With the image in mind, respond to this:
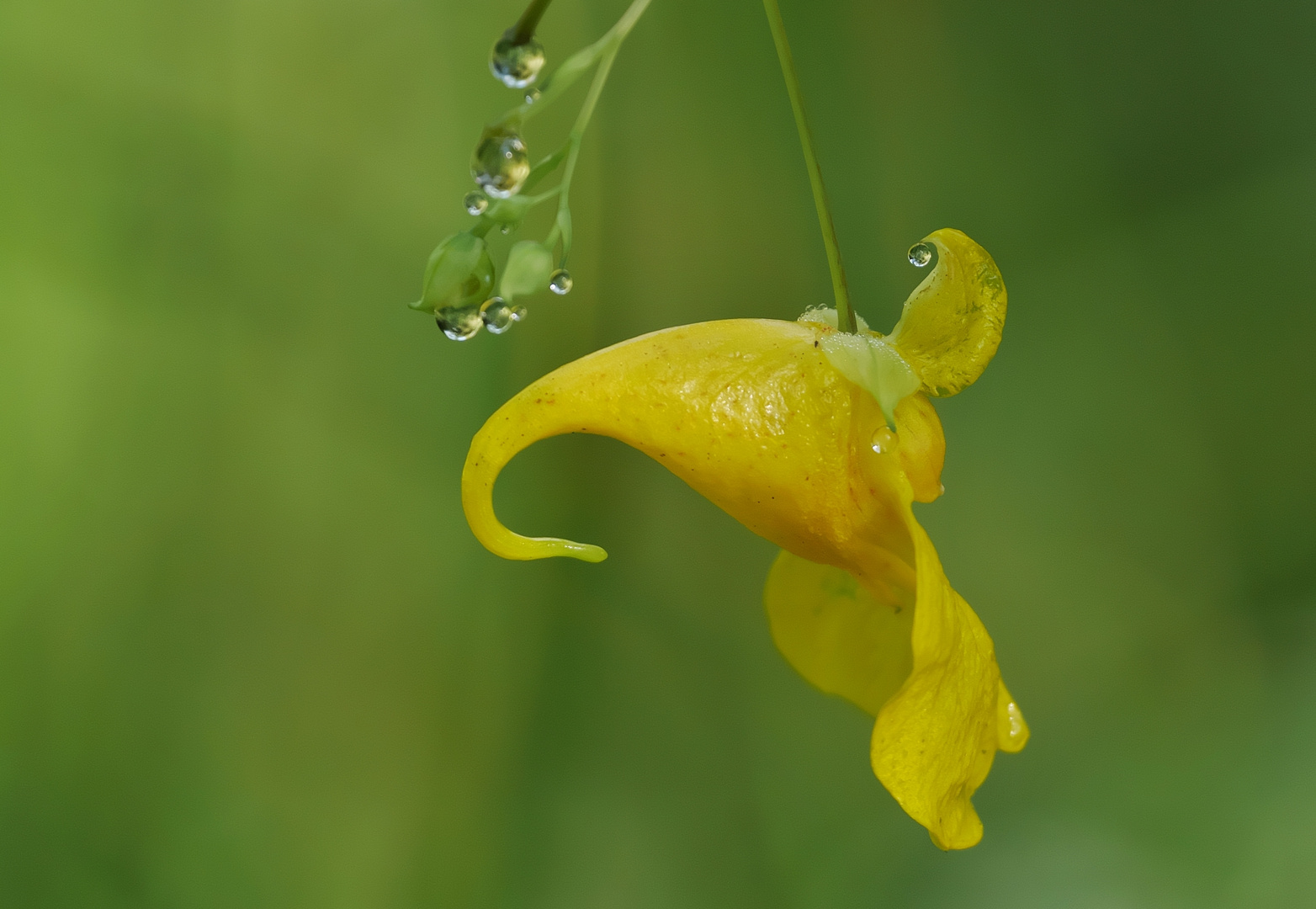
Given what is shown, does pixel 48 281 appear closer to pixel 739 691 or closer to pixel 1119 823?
pixel 739 691

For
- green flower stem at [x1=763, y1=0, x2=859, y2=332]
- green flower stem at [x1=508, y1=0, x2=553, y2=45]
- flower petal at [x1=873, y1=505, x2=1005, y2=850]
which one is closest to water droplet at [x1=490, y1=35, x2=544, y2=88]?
green flower stem at [x1=508, y1=0, x2=553, y2=45]

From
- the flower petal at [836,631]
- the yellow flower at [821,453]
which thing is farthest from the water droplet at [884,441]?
the flower petal at [836,631]

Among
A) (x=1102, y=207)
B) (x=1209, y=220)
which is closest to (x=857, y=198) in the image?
(x=1102, y=207)

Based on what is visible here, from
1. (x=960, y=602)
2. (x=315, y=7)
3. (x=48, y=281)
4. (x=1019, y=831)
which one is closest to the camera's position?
(x=960, y=602)

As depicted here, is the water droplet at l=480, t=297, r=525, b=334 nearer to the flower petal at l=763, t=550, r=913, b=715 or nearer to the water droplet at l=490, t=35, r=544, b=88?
the water droplet at l=490, t=35, r=544, b=88

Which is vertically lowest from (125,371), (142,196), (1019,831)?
(1019,831)

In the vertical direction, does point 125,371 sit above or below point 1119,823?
above

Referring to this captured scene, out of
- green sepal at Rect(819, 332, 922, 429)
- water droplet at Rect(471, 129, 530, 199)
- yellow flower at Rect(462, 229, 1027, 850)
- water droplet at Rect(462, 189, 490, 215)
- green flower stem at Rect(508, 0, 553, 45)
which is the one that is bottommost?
yellow flower at Rect(462, 229, 1027, 850)
